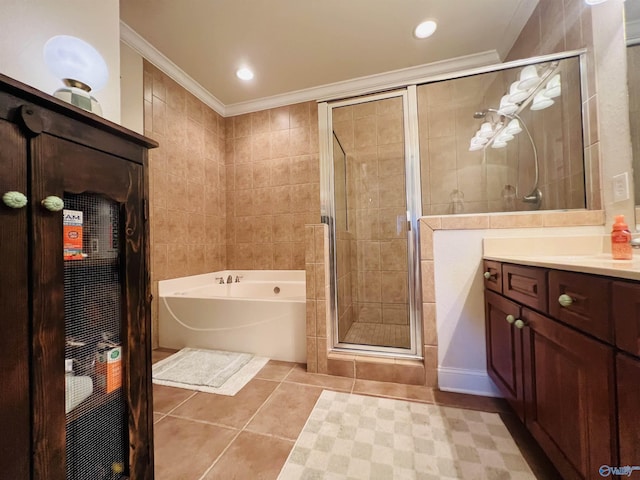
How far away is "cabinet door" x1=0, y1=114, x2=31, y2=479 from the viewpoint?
1.68ft

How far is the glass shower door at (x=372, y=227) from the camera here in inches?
73.0

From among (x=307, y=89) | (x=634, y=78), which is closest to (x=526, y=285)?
(x=634, y=78)

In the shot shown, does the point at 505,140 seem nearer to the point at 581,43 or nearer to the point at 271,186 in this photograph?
the point at 581,43

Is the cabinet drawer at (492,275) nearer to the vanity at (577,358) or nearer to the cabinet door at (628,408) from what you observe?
the vanity at (577,358)

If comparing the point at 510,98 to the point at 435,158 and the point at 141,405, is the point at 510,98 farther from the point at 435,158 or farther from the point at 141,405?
the point at 141,405

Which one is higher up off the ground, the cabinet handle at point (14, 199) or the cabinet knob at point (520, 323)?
the cabinet handle at point (14, 199)

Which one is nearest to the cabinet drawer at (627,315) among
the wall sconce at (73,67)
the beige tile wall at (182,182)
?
the wall sconce at (73,67)

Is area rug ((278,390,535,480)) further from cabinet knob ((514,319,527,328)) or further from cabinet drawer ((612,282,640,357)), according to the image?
cabinet drawer ((612,282,640,357))

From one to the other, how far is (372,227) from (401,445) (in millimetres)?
1681

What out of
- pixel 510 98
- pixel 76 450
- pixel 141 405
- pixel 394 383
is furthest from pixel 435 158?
pixel 76 450

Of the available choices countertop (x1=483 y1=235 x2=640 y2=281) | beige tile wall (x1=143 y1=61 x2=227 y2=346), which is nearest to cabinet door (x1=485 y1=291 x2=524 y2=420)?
countertop (x1=483 y1=235 x2=640 y2=281)

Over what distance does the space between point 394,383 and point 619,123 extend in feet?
5.87

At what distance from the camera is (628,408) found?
581 mm

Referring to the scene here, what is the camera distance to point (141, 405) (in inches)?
32.3
